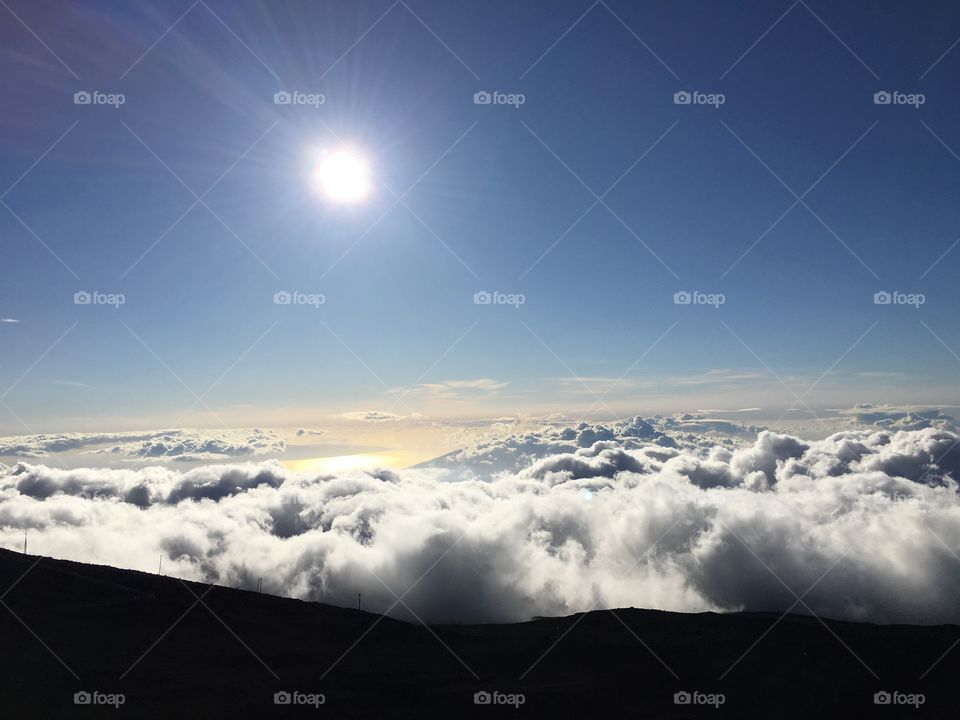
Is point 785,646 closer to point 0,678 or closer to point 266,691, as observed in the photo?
point 266,691

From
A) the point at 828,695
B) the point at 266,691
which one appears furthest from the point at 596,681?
the point at 266,691

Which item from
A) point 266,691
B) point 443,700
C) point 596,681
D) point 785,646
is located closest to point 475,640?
point 596,681

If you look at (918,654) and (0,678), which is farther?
(918,654)

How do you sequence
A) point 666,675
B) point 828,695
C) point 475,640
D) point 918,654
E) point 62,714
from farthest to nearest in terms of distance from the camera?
point 475,640
point 918,654
point 666,675
point 828,695
point 62,714

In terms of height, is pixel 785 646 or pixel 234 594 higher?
pixel 234 594

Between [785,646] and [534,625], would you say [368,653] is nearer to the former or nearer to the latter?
[534,625]

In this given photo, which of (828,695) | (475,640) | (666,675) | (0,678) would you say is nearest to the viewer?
(0,678)

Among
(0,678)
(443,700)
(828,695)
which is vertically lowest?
(828,695)
